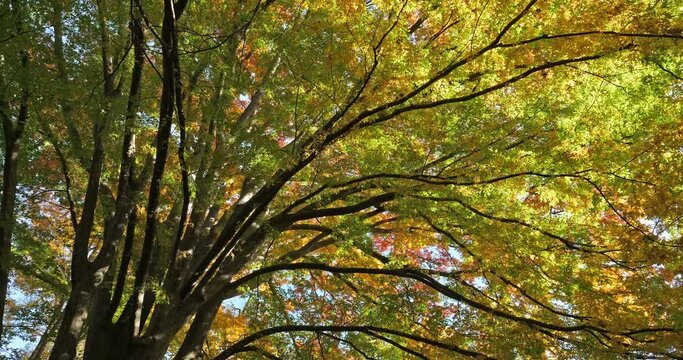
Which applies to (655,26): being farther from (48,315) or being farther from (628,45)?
(48,315)

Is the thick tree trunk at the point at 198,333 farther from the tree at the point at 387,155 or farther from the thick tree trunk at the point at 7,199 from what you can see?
the thick tree trunk at the point at 7,199

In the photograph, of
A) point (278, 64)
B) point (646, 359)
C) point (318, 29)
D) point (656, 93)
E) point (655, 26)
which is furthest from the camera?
point (278, 64)

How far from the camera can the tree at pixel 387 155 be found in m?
4.25

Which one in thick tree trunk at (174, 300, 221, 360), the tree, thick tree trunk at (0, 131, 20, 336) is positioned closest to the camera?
the tree

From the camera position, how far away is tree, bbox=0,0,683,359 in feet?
13.9

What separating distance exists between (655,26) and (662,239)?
2242 mm

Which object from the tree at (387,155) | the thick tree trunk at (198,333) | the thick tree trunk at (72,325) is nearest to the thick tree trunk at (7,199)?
the tree at (387,155)

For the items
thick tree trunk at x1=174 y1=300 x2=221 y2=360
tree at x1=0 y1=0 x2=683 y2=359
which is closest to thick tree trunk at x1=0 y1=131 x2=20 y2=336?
tree at x1=0 y1=0 x2=683 y2=359

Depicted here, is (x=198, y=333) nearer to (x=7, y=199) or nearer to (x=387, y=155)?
(x=7, y=199)

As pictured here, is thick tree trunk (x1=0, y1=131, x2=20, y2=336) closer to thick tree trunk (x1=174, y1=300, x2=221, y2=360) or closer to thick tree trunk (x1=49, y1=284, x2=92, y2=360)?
thick tree trunk (x1=49, y1=284, x2=92, y2=360)

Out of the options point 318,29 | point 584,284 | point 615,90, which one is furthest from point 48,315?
point 615,90

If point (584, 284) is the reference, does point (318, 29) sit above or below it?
above

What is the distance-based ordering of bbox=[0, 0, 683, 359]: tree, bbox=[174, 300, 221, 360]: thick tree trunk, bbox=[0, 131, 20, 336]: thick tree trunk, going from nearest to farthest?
bbox=[0, 0, 683, 359]: tree < bbox=[0, 131, 20, 336]: thick tree trunk < bbox=[174, 300, 221, 360]: thick tree trunk

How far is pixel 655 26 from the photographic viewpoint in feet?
11.9
